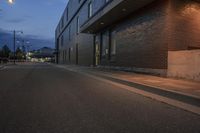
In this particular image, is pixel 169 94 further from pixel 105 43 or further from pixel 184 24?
pixel 105 43

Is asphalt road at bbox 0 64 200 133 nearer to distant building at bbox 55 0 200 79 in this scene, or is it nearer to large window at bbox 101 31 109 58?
distant building at bbox 55 0 200 79

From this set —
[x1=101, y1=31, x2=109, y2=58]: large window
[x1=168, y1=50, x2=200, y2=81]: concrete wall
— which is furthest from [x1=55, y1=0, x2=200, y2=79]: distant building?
[x1=101, y1=31, x2=109, y2=58]: large window

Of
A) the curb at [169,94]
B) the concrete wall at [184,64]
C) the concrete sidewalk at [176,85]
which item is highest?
the concrete wall at [184,64]

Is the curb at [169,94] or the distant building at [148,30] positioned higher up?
the distant building at [148,30]

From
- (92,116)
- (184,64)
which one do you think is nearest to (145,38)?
(184,64)

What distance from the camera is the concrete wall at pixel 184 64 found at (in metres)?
13.9

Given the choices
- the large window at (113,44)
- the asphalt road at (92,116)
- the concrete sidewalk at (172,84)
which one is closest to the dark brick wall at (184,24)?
the concrete sidewalk at (172,84)

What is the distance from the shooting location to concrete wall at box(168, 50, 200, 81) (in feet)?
45.7

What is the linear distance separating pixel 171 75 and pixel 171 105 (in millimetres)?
8726

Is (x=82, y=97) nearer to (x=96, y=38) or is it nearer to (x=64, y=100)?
(x=64, y=100)

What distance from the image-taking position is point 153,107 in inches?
294

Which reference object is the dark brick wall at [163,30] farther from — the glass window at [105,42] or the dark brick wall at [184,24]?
the glass window at [105,42]

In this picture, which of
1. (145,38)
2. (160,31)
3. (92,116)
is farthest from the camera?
(145,38)

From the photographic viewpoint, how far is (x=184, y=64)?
14969 millimetres
